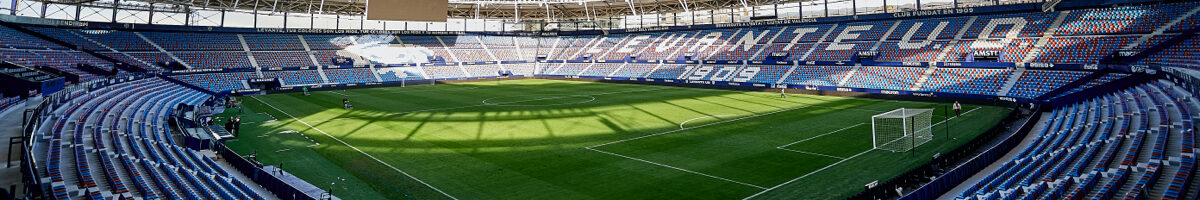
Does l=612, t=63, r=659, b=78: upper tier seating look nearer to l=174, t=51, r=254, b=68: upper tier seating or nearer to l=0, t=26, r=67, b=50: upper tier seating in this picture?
l=174, t=51, r=254, b=68: upper tier seating

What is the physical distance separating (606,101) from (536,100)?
199 inches

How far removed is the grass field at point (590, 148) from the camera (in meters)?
16.8

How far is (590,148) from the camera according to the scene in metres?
22.5

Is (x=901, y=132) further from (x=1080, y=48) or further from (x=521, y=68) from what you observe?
(x=521, y=68)

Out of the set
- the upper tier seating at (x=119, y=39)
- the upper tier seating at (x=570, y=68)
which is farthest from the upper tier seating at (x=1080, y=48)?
the upper tier seating at (x=119, y=39)

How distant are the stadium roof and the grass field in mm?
25138

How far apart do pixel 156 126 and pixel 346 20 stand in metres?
51.1

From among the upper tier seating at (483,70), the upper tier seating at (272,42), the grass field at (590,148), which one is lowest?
the grass field at (590,148)

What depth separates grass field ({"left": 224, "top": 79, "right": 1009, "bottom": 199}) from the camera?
1677 centimetres

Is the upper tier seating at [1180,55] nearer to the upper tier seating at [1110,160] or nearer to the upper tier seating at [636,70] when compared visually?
the upper tier seating at [1110,160]

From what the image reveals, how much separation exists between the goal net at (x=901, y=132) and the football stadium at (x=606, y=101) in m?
0.23

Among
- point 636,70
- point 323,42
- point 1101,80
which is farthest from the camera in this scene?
point 323,42

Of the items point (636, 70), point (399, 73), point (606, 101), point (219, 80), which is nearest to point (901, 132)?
point (606, 101)

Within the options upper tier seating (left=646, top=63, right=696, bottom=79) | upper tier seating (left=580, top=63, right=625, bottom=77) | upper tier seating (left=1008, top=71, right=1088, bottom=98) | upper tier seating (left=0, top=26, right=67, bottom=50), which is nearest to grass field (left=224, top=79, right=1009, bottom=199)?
upper tier seating (left=1008, top=71, right=1088, bottom=98)
